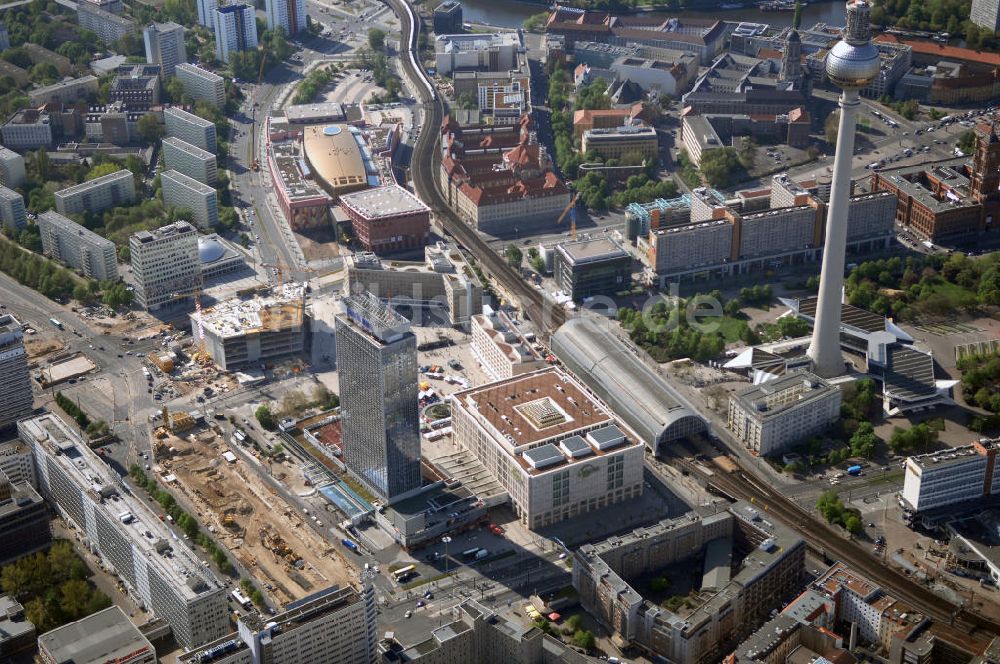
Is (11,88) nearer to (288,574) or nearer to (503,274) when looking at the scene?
(503,274)

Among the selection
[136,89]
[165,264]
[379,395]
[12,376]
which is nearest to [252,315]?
[165,264]

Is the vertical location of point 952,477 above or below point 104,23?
below

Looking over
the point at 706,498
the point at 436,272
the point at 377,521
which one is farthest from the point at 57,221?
the point at 706,498

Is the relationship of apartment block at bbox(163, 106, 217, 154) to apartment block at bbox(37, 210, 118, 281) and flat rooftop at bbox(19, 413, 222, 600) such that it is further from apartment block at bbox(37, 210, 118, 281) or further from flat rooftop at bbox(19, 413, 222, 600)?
flat rooftop at bbox(19, 413, 222, 600)

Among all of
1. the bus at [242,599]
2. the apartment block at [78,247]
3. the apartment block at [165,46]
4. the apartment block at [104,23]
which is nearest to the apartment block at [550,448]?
the bus at [242,599]

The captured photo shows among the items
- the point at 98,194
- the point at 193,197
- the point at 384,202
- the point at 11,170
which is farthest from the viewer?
the point at 11,170

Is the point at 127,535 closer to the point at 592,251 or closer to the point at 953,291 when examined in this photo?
the point at 592,251
